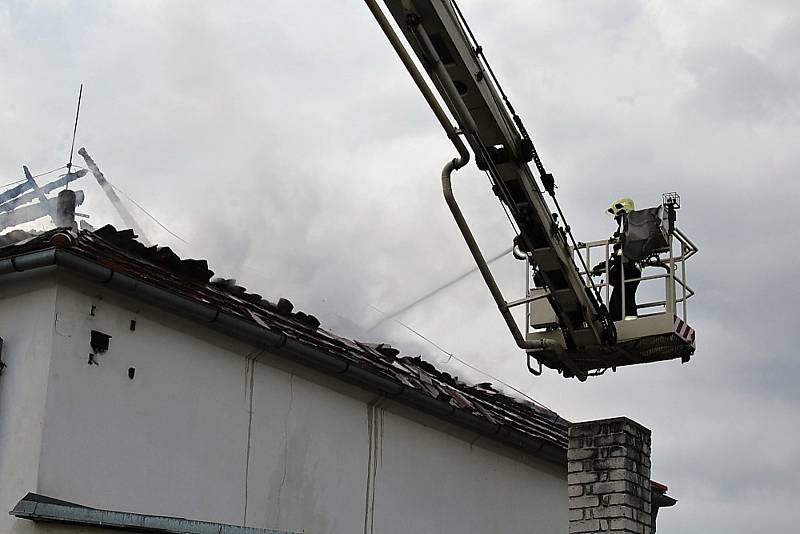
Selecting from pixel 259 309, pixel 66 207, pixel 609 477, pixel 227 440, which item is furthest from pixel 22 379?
pixel 609 477

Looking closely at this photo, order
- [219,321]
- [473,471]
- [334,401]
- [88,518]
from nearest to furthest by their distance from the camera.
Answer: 1. [88,518]
2. [219,321]
3. [334,401]
4. [473,471]

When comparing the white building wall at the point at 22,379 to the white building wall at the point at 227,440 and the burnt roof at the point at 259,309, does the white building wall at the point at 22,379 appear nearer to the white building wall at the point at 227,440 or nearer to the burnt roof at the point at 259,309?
the white building wall at the point at 227,440

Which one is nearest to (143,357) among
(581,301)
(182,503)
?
(182,503)

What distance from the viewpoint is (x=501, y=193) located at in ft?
40.7

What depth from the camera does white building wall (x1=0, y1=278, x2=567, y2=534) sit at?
32.1 ft

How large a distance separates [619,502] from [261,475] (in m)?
4.32

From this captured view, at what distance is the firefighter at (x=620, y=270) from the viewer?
13.8m

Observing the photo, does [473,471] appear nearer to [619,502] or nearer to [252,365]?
[619,502]

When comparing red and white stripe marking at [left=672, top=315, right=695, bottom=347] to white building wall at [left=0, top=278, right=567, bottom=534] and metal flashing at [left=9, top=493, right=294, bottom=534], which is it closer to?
white building wall at [left=0, top=278, right=567, bottom=534]

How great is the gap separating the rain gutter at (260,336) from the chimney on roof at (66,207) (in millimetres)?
3566

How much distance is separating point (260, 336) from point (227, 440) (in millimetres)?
1103

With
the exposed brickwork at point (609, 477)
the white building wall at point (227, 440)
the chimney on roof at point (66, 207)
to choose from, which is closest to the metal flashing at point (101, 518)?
the white building wall at point (227, 440)

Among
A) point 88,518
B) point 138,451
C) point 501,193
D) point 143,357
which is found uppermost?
point 501,193

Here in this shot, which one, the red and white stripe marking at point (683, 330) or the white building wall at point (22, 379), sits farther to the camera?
the red and white stripe marking at point (683, 330)
